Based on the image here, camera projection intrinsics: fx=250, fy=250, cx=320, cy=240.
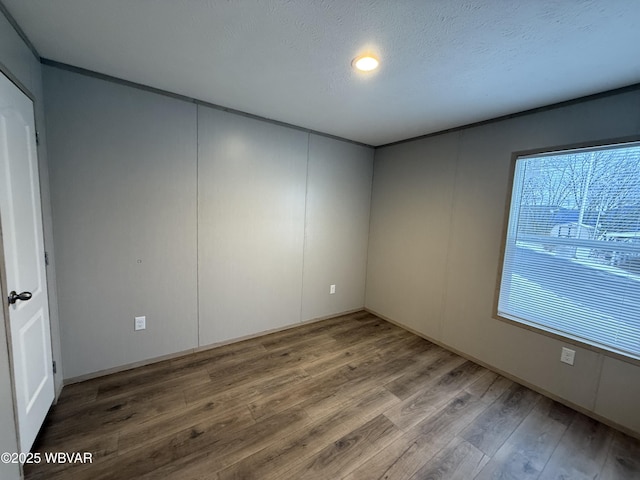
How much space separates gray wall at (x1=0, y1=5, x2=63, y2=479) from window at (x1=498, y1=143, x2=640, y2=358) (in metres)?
3.47

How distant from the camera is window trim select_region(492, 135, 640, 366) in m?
1.80

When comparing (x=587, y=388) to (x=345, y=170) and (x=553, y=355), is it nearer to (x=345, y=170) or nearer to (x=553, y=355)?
(x=553, y=355)

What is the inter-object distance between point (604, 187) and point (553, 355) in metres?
1.40

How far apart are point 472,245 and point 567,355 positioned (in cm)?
114

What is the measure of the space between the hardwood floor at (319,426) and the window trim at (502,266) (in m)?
0.55

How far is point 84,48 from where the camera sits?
1.61 m

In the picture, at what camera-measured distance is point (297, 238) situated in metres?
3.12

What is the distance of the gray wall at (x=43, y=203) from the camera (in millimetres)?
1162

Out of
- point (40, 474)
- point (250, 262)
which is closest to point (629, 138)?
point (250, 262)

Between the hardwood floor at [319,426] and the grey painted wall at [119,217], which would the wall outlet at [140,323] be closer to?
the grey painted wall at [119,217]

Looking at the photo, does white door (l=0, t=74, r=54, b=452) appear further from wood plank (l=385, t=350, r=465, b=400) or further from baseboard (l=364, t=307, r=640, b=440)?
baseboard (l=364, t=307, r=640, b=440)

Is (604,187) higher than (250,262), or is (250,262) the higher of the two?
(604,187)

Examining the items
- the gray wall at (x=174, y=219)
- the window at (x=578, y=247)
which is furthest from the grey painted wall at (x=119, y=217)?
the window at (x=578, y=247)

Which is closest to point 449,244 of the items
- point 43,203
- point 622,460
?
point 622,460
